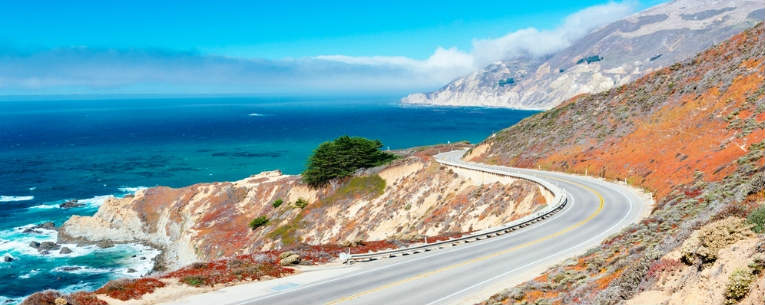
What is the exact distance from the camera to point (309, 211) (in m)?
62.2

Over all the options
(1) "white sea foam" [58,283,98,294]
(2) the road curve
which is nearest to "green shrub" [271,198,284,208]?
(1) "white sea foam" [58,283,98,294]

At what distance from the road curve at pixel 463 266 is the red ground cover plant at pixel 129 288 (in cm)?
350

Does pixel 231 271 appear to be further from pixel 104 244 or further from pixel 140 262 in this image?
pixel 104 244

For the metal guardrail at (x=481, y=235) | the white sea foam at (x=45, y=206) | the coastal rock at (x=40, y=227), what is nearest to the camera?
the metal guardrail at (x=481, y=235)

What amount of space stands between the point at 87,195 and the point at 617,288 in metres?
108

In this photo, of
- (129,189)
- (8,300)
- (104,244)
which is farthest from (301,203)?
(129,189)

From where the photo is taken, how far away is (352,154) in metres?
67.8

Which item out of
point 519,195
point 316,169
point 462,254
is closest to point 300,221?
point 316,169

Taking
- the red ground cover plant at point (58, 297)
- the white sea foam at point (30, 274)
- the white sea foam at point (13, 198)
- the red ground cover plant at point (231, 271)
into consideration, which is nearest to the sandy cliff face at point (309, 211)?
the white sea foam at point (30, 274)

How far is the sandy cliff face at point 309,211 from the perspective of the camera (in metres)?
45.2

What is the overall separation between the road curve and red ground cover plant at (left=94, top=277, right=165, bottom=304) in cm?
350

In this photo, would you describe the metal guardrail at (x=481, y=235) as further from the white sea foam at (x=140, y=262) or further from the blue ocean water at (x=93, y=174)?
the white sea foam at (x=140, y=262)

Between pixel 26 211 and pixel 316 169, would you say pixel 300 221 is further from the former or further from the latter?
pixel 26 211

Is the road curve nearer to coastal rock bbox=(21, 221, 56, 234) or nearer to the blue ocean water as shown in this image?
the blue ocean water
